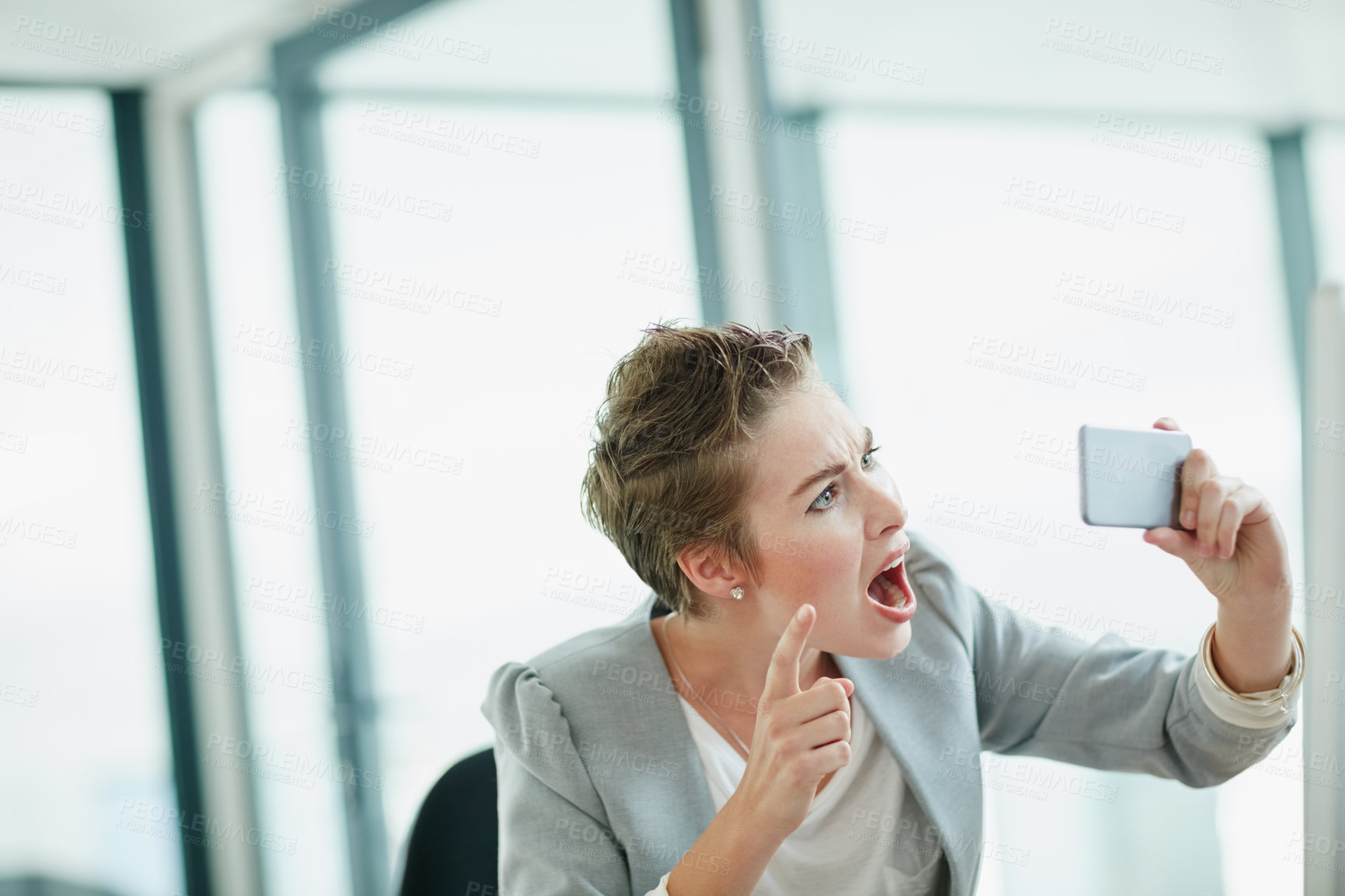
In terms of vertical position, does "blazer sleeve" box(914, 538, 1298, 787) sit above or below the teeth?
below

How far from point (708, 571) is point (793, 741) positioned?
309mm

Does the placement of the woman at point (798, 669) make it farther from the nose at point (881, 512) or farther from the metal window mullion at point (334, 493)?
the metal window mullion at point (334, 493)

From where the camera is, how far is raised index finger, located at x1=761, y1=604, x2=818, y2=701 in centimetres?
117

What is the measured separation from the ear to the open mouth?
0.63 feet

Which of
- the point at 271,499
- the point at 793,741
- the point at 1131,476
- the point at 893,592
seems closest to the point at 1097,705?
the point at 893,592

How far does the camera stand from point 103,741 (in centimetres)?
324

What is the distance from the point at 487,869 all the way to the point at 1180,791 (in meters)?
1.26

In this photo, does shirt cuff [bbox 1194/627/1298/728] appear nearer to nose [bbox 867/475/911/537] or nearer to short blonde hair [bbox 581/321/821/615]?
nose [bbox 867/475/911/537]

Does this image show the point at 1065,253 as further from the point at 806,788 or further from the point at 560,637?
the point at 560,637

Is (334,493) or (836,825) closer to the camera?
(836,825)

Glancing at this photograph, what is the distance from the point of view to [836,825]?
55.9 inches

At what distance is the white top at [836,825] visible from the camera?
Answer: 1392mm

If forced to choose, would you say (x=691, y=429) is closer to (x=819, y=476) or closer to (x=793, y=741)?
(x=819, y=476)

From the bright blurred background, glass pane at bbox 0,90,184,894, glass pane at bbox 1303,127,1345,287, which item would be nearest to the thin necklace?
the bright blurred background
